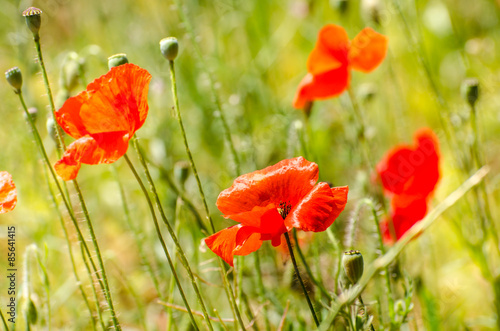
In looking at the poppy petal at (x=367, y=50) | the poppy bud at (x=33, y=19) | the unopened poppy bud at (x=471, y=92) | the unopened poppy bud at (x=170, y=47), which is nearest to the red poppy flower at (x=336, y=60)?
the poppy petal at (x=367, y=50)

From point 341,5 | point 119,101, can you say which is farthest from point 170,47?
point 341,5

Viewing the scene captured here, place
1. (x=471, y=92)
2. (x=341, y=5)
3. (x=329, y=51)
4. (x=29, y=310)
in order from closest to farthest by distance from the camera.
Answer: (x=29, y=310)
(x=471, y=92)
(x=329, y=51)
(x=341, y=5)

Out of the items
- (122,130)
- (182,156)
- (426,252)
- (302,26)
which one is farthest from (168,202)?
(302,26)

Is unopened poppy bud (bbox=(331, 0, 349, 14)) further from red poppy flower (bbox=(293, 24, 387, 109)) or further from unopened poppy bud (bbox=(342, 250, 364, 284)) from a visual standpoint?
unopened poppy bud (bbox=(342, 250, 364, 284))

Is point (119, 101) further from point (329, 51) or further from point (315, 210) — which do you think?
point (329, 51)

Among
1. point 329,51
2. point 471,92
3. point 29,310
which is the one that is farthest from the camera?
point 329,51

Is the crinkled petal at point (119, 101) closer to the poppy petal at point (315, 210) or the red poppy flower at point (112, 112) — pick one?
the red poppy flower at point (112, 112)

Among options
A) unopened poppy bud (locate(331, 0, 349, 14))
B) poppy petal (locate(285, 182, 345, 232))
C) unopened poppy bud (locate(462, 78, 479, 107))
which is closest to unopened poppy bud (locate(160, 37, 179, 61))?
poppy petal (locate(285, 182, 345, 232))
